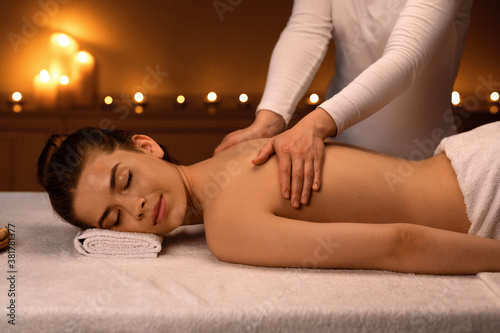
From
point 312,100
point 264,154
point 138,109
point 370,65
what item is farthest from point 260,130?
point 138,109

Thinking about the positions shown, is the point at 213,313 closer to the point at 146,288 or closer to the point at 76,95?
the point at 146,288

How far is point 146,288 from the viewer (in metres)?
1.01

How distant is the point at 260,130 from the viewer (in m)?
1.58

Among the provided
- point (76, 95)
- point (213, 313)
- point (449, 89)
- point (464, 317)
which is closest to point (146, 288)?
point (213, 313)

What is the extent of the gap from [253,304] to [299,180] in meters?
0.40

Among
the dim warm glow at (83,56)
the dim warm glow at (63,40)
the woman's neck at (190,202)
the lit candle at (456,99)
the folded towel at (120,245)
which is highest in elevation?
the dim warm glow at (63,40)

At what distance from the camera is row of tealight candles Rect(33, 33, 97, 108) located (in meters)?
3.30

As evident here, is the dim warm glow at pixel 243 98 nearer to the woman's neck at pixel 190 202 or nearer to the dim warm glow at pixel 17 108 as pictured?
the dim warm glow at pixel 17 108

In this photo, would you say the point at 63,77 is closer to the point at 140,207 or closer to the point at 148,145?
the point at 148,145

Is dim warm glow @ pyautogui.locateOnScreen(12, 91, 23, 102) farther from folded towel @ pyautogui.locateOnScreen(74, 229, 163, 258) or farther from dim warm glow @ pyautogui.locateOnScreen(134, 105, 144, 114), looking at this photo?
folded towel @ pyautogui.locateOnScreen(74, 229, 163, 258)

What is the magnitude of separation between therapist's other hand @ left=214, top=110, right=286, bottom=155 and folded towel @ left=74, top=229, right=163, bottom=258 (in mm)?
411

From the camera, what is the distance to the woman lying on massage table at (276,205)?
3.64 feet

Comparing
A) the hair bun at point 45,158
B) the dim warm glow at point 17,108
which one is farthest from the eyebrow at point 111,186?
the dim warm glow at point 17,108

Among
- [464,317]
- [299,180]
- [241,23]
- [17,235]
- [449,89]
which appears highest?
[241,23]
